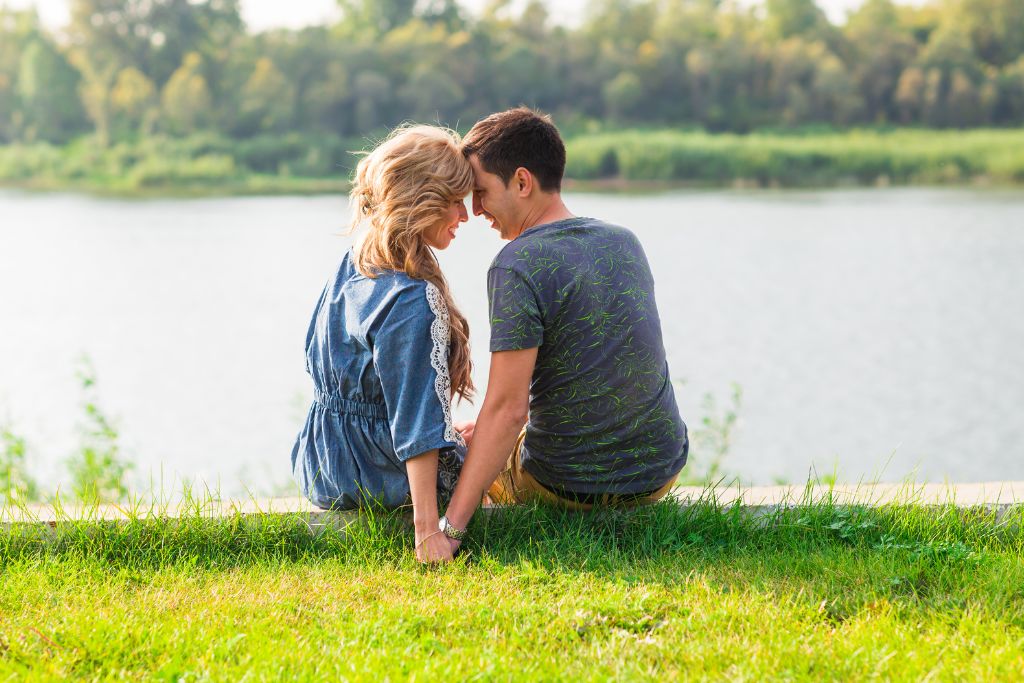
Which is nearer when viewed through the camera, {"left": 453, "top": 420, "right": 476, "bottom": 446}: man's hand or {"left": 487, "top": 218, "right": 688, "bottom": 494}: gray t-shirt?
{"left": 487, "top": 218, "right": 688, "bottom": 494}: gray t-shirt

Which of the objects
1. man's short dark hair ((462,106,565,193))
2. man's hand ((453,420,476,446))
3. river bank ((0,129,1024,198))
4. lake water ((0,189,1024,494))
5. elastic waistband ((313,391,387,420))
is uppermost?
man's short dark hair ((462,106,565,193))

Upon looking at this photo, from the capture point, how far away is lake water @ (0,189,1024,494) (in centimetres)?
937

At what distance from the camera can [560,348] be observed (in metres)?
2.87

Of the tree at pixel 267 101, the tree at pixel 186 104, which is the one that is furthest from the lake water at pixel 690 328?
the tree at pixel 186 104

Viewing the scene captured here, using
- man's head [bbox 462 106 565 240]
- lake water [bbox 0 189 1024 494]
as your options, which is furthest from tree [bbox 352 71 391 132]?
man's head [bbox 462 106 565 240]

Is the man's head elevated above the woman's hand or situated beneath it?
elevated above

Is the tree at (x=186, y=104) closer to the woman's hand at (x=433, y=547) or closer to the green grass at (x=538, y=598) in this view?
the green grass at (x=538, y=598)

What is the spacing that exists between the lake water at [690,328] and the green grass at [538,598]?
677mm

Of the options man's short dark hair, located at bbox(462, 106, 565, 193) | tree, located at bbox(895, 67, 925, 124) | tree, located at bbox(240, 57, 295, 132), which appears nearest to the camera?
man's short dark hair, located at bbox(462, 106, 565, 193)

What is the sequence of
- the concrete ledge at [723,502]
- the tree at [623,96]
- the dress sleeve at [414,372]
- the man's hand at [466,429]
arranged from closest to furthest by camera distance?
1. the dress sleeve at [414,372]
2. the concrete ledge at [723,502]
3. the man's hand at [466,429]
4. the tree at [623,96]

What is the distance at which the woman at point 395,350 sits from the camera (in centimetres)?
273

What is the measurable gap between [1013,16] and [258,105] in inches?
1119

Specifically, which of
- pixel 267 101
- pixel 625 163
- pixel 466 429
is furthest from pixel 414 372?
pixel 267 101

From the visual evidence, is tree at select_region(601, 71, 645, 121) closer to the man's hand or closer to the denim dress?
the man's hand
